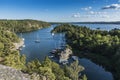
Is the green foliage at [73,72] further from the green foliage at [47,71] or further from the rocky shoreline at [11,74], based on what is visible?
the rocky shoreline at [11,74]

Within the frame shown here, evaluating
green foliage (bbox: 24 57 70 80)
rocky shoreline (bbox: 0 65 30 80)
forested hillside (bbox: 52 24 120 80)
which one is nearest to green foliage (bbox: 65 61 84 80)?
green foliage (bbox: 24 57 70 80)

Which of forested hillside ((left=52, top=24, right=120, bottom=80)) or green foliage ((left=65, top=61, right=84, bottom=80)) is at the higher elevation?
green foliage ((left=65, top=61, right=84, bottom=80))

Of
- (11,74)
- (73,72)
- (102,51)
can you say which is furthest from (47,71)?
(102,51)

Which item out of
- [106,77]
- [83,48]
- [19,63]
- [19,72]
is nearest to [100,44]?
[83,48]

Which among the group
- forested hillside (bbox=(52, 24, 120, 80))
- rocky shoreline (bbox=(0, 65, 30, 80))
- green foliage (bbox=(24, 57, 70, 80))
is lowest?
forested hillside (bbox=(52, 24, 120, 80))

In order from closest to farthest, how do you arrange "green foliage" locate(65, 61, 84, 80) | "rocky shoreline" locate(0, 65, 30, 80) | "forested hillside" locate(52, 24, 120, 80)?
"rocky shoreline" locate(0, 65, 30, 80), "green foliage" locate(65, 61, 84, 80), "forested hillside" locate(52, 24, 120, 80)

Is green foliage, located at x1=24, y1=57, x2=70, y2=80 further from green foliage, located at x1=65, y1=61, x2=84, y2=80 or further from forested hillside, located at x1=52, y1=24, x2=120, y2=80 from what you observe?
forested hillside, located at x1=52, y1=24, x2=120, y2=80

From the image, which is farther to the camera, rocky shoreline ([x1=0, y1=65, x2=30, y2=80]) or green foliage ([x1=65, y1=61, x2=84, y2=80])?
green foliage ([x1=65, y1=61, x2=84, y2=80])

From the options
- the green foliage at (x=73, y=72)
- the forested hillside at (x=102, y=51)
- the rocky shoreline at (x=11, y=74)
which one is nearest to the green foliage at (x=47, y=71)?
the green foliage at (x=73, y=72)

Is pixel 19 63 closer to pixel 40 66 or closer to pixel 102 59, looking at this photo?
pixel 40 66

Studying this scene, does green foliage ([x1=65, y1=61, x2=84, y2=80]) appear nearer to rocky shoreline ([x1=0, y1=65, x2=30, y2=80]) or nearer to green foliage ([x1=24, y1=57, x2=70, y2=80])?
green foliage ([x1=24, y1=57, x2=70, y2=80])

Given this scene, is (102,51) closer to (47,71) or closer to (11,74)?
(47,71)

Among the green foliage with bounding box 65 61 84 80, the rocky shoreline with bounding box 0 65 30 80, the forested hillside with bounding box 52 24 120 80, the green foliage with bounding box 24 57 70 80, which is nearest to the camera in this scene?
the green foliage with bounding box 24 57 70 80
